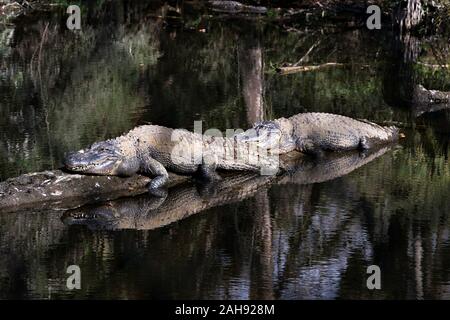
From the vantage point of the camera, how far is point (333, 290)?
24.9 ft

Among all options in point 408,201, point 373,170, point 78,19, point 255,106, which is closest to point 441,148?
point 373,170

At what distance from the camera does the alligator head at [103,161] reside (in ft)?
32.3

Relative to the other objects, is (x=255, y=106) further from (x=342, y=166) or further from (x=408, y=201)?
(x=408, y=201)

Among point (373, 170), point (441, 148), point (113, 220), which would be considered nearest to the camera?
point (113, 220)

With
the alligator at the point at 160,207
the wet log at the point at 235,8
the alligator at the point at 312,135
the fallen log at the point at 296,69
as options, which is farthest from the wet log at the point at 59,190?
the wet log at the point at 235,8

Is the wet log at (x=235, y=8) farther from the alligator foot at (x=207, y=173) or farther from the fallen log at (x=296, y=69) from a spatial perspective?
the alligator foot at (x=207, y=173)

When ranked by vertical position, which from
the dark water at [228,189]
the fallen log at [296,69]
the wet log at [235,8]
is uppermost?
the wet log at [235,8]

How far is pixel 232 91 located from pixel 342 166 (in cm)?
488

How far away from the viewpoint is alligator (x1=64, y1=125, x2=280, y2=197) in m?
9.96

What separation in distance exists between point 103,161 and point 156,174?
669 millimetres

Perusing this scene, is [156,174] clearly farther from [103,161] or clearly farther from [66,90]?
[66,90]

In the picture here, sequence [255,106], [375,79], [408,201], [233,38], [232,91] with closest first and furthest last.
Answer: [408,201]
[255,106]
[232,91]
[375,79]
[233,38]

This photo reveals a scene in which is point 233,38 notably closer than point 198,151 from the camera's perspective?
No

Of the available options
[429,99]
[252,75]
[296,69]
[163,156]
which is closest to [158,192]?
[163,156]
